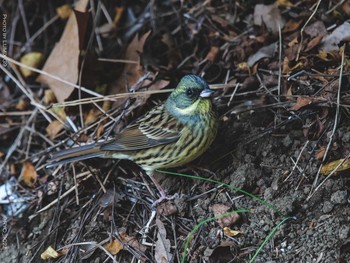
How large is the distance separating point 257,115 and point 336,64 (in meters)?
0.77

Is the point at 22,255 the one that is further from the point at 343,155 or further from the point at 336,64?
the point at 336,64

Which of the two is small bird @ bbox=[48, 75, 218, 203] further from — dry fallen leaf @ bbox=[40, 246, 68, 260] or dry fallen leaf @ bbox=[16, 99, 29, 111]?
dry fallen leaf @ bbox=[16, 99, 29, 111]

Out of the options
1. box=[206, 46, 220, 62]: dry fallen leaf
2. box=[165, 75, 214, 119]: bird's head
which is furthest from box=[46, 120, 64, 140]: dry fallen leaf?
box=[206, 46, 220, 62]: dry fallen leaf

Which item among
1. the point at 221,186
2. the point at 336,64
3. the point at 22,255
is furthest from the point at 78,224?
the point at 336,64

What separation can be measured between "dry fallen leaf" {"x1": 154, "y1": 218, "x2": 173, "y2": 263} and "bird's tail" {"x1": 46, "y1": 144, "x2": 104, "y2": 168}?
0.90 m

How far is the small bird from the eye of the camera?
13.9 ft

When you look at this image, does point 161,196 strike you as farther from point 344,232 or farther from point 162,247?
point 344,232

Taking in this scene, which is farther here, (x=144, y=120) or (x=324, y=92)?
(x=144, y=120)

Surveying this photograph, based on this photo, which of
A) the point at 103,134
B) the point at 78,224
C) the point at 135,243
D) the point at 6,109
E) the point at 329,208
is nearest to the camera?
the point at 329,208

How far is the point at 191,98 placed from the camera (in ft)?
14.0

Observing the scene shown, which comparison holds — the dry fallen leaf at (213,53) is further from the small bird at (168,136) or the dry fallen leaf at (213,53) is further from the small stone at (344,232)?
the small stone at (344,232)

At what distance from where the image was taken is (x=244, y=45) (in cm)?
509

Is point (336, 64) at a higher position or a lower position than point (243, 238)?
higher

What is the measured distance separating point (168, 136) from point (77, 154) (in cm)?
79
